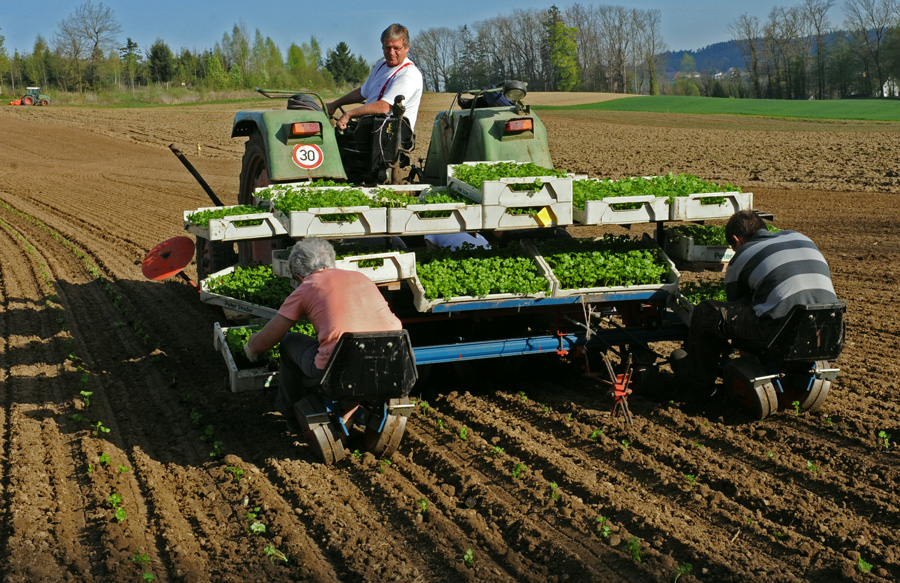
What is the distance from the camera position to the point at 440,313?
5621 mm

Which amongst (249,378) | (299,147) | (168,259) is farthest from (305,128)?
(249,378)

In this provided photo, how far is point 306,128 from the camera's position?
6742 millimetres

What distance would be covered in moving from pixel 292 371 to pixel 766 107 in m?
45.7

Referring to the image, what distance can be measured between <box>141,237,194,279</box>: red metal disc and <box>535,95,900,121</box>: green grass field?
36.0 m

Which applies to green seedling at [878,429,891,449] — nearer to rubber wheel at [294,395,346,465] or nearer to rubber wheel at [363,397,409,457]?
rubber wheel at [363,397,409,457]

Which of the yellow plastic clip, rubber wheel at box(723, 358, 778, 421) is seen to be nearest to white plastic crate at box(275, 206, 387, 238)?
Answer: the yellow plastic clip

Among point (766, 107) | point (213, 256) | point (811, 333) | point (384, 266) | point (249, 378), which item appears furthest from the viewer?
point (766, 107)

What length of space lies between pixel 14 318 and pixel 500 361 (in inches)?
192

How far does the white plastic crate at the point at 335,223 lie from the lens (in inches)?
205

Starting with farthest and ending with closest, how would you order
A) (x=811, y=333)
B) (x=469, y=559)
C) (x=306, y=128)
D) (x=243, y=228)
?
1. (x=306, y=128)
2. (x=243, y=228)
3. (x=811, y=333)
4. (x=469, y=559)

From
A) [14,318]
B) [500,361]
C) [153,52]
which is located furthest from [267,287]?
[153,52]

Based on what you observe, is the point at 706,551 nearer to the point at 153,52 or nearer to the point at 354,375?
the point at 354,375

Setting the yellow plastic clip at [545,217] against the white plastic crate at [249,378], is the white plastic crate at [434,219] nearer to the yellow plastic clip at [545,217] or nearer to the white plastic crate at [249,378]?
the yellow plastic clip at [545,217]

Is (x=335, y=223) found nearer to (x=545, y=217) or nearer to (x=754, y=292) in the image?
(x=545, y=217)
